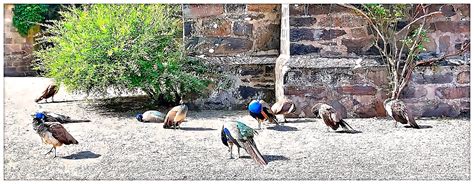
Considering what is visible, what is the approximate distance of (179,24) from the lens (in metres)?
8.38

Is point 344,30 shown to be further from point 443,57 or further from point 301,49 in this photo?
point 443,57

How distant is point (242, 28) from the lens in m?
8.12

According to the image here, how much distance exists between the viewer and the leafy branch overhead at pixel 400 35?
7.34 meters

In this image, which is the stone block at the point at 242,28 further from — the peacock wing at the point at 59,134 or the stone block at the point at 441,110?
the peacock wing at the point at 59,134

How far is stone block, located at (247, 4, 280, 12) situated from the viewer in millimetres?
8117

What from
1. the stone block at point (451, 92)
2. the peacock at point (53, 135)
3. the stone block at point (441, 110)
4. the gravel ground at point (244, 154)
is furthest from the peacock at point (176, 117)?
the stone block at point (451, 92)

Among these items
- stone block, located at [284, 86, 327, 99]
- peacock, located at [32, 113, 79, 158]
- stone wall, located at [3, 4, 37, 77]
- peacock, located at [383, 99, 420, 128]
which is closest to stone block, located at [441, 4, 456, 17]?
peacock, located at [383, 99, 420, 128]

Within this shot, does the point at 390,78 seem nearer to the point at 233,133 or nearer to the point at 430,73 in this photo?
the point at 430,73

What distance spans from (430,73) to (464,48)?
0.43 m

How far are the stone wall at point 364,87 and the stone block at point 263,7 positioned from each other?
0.93 m

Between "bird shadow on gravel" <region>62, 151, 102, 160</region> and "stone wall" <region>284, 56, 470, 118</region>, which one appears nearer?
"bird shadow on gravel" <region>62, 151, 102, 160</region>

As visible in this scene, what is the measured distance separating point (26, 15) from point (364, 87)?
947 cm

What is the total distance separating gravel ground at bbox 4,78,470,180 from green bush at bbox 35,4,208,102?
0.49 metres

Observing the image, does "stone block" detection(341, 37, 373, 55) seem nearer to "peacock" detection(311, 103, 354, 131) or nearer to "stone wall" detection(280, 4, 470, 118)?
"stone wall" detection(280, 4, 470, 118)
